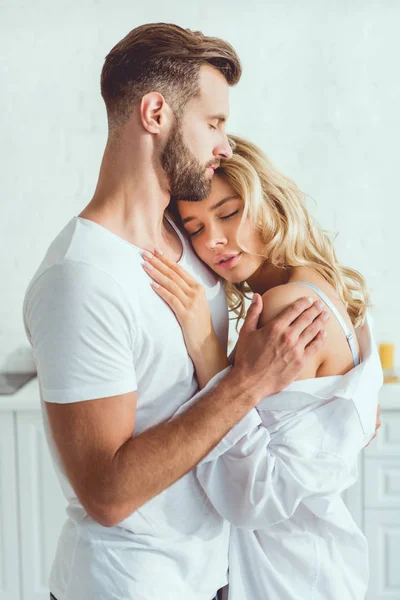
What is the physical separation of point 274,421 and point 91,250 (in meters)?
0.49

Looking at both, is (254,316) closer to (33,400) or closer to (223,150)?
(223,150)

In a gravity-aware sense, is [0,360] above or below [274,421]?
below

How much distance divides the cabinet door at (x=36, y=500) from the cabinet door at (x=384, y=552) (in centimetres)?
117

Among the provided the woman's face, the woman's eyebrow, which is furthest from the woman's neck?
the woman's eyebrow

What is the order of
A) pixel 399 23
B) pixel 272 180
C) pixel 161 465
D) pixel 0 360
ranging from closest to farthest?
1. pixel 161 465
2. pixel 272 180
3. pixel 399 23
4. pixel 0 360

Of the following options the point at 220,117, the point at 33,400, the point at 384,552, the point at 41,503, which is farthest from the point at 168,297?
the point at 384,552

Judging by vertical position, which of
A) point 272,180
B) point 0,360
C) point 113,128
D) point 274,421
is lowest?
point 0,360

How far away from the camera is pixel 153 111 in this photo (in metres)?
1.36

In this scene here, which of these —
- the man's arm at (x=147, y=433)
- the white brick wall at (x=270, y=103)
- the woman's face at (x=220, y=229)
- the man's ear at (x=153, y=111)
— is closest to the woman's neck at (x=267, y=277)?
the woman's face at (x=220, y=229)

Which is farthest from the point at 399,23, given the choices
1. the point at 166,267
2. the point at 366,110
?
the point at 166,267

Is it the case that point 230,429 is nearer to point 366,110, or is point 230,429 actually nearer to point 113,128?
point 113,128

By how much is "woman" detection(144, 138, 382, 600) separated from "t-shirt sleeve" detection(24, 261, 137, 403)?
0.53 feet

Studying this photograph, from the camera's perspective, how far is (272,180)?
1.68 m

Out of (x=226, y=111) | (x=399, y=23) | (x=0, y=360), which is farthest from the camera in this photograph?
(x=0, y=360)
